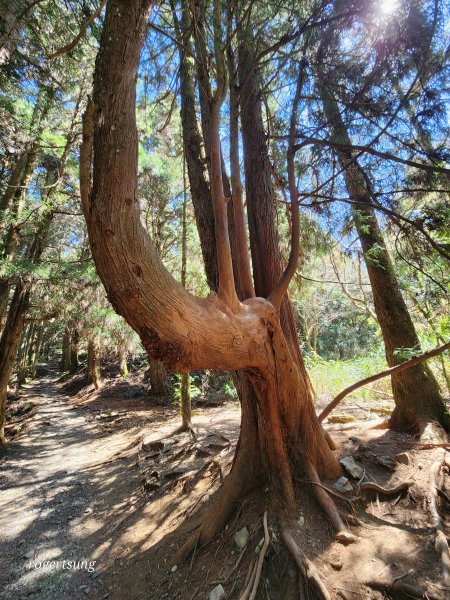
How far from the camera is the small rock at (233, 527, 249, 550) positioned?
9.05 feet

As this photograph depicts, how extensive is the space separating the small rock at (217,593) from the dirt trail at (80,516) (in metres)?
0.72

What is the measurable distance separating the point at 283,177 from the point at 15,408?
44.5 ft

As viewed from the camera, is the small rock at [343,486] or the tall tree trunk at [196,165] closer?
the small rock at [343,486]

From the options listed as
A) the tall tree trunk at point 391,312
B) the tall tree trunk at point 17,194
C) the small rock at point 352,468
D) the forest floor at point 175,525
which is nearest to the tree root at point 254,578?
the forest floor at point 175,525

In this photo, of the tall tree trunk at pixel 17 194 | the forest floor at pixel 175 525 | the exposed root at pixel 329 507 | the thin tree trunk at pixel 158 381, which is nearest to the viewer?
the forest floor at pixel 175 525

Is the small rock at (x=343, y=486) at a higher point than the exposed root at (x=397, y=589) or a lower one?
higher

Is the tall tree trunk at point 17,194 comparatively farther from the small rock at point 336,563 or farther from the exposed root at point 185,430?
the small rock at point 336,563

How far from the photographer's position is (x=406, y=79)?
364cm

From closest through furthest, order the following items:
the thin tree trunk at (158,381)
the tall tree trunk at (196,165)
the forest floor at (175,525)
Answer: the forest floor at (175,525) → the tall tree trunk at (196,165) → the thin tree trunk at (158,381)

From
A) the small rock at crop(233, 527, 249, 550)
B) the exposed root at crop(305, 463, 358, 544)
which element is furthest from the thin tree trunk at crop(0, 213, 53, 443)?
the exposed root at crop(305, 463, 358, 544)

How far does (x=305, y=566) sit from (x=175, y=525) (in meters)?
1.91

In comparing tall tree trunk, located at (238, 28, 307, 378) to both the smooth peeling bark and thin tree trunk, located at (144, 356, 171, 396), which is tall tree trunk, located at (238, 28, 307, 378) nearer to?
the smooth peeling bark

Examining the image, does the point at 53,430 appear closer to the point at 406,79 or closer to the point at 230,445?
the point at 230,445

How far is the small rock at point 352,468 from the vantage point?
329cm
